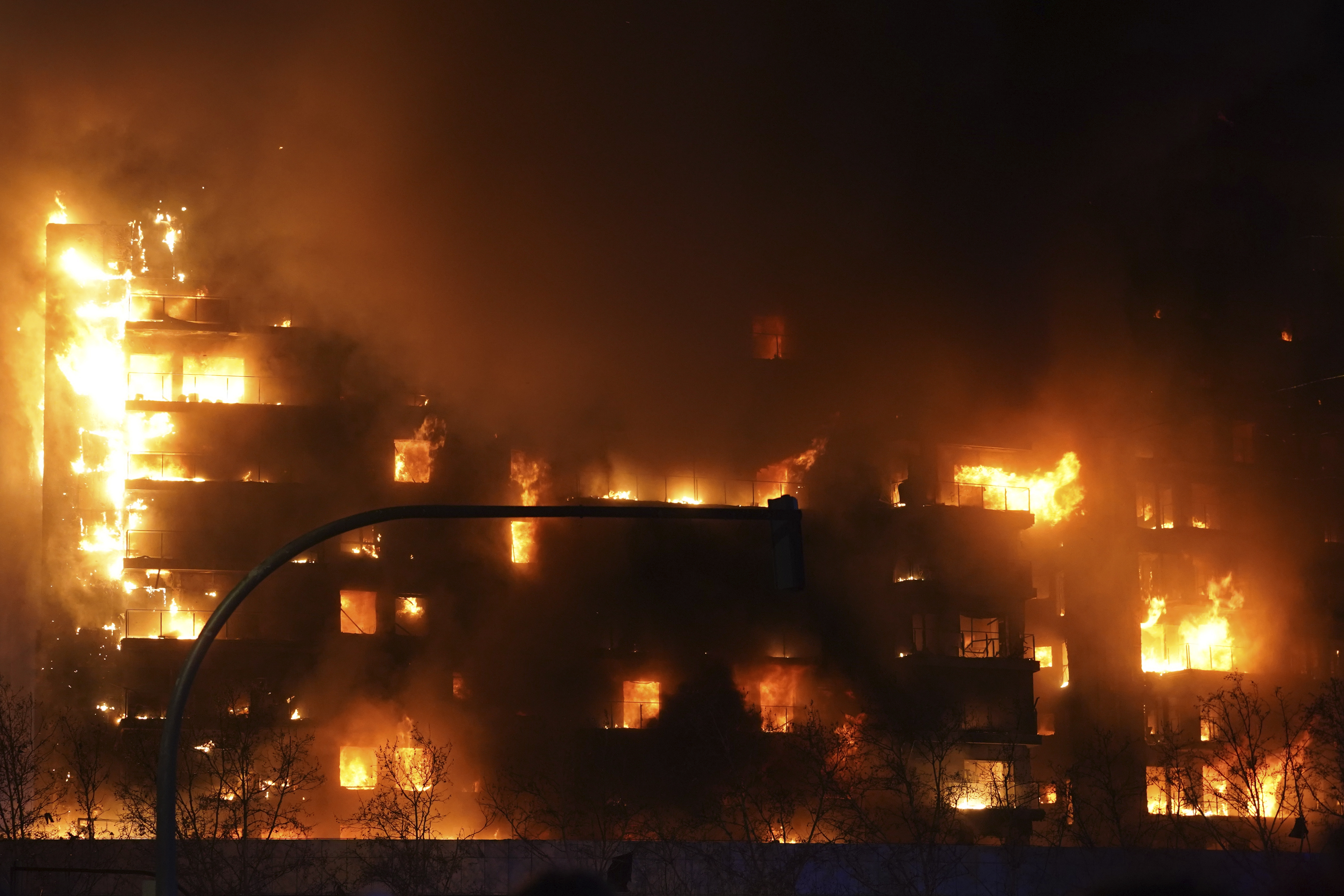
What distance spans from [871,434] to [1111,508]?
1182 centimetres

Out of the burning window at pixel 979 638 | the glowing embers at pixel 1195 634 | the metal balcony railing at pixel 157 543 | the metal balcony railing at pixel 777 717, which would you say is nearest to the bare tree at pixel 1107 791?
the burning window at pixel 979 638

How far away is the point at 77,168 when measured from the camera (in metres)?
46.3

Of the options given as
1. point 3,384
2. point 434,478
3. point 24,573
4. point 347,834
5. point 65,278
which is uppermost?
point 65,278

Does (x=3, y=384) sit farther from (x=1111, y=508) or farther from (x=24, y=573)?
(x=1111, y=508)

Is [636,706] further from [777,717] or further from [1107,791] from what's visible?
[1107,791]

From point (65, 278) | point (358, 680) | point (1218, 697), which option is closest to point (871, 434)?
point (1218, 697)

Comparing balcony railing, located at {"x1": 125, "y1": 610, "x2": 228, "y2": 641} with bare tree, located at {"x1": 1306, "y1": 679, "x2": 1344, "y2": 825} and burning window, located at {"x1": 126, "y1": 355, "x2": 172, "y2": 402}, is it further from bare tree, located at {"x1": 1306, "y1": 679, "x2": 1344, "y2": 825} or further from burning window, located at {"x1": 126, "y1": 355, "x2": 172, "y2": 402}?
bare tree, located at {"x1": 1306, "y1": 679, "x2": 1344, "y2": 825}

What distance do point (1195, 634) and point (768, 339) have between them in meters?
21.8

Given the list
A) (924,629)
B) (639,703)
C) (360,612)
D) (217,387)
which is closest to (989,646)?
(924,629)

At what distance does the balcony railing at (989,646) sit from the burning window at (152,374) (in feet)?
Result: 93.7

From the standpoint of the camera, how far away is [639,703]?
146 feet

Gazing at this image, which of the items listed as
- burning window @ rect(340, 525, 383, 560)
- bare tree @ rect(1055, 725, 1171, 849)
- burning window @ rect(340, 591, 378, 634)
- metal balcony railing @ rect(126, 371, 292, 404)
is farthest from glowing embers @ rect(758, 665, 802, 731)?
metal balcony railing @ rect(126, 371, 292, 404)

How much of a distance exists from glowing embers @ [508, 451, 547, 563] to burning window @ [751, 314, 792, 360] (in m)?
9.35

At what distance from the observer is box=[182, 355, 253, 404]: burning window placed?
148 feet
